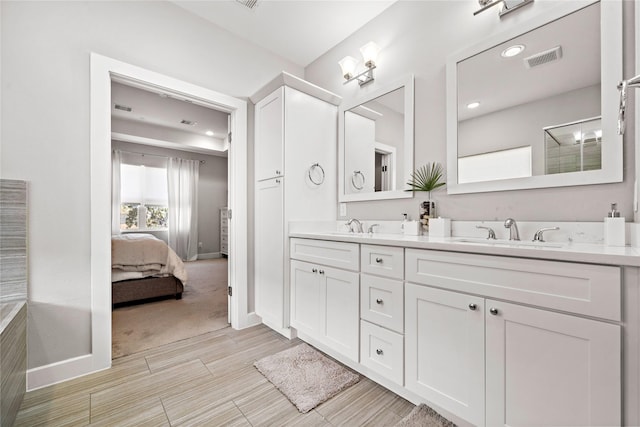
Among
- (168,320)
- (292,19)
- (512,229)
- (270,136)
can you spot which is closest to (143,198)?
(168,320)

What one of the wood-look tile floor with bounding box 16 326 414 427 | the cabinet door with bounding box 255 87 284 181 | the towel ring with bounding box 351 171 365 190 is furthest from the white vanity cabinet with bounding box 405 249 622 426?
the cabinet door with bounding box 255 87 284 181

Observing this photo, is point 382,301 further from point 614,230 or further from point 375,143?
point 375,143

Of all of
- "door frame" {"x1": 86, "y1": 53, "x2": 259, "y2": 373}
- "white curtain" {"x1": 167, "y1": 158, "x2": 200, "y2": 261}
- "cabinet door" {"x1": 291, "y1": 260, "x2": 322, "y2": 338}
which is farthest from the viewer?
"white curtain" {"x1": 167, "y1": 158, "x2": 200, "y2": 261}

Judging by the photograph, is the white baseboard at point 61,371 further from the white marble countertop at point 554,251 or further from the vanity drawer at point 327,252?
the white marble countertop at point 554,251

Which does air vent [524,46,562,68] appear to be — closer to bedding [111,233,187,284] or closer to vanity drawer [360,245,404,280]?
vanity drawer [360,245,404,280]

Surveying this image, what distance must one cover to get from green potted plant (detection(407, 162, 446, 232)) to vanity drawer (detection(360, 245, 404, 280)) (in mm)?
561

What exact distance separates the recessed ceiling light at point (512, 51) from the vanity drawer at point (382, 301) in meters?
1.51

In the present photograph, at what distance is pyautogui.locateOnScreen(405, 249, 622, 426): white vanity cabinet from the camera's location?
898 millimetres

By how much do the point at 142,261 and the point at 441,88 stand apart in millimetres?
3482

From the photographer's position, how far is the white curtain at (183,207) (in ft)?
20.7

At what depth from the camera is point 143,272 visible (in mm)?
3164

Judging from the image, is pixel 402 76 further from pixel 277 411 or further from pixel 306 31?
pixel 277 411

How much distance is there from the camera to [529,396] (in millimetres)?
1028

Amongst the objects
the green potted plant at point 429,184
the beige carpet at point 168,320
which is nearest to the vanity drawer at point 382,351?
the green potted plant at point 429,184
